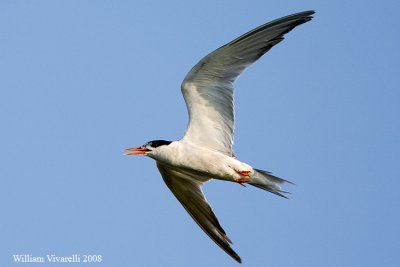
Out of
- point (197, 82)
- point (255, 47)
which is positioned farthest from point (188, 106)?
point (255, 47)

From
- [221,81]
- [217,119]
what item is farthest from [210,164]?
[221,81]

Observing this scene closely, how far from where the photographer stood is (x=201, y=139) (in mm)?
11805

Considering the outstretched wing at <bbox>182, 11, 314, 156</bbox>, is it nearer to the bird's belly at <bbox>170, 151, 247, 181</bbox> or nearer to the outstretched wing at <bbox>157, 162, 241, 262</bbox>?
the bird's belly at <bbox>170, 151, 247, 181</bbox>

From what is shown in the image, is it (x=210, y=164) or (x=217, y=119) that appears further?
(x=217, y=119)

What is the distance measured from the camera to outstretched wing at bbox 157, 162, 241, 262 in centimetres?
1236

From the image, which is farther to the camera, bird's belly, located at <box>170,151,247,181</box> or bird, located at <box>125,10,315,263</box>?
bird's belly, located at <box>170,151,247,181</box>

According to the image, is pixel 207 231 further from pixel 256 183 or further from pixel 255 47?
pixel 255 47

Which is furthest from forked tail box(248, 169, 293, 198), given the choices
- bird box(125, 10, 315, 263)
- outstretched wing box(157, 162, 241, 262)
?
outstretched wing box(157, 162, 241, 262)

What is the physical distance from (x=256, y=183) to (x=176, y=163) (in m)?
1.12

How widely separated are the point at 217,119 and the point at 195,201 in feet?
4.78

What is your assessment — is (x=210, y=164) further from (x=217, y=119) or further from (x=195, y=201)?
(x=195, y=201)

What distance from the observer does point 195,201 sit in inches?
493

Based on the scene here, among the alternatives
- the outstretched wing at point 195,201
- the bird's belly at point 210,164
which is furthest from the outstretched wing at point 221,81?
the outstretched wing at point 195,201

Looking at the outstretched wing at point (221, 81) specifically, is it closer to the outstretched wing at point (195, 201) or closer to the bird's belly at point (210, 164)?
the bird's belly at point (210, 164)
